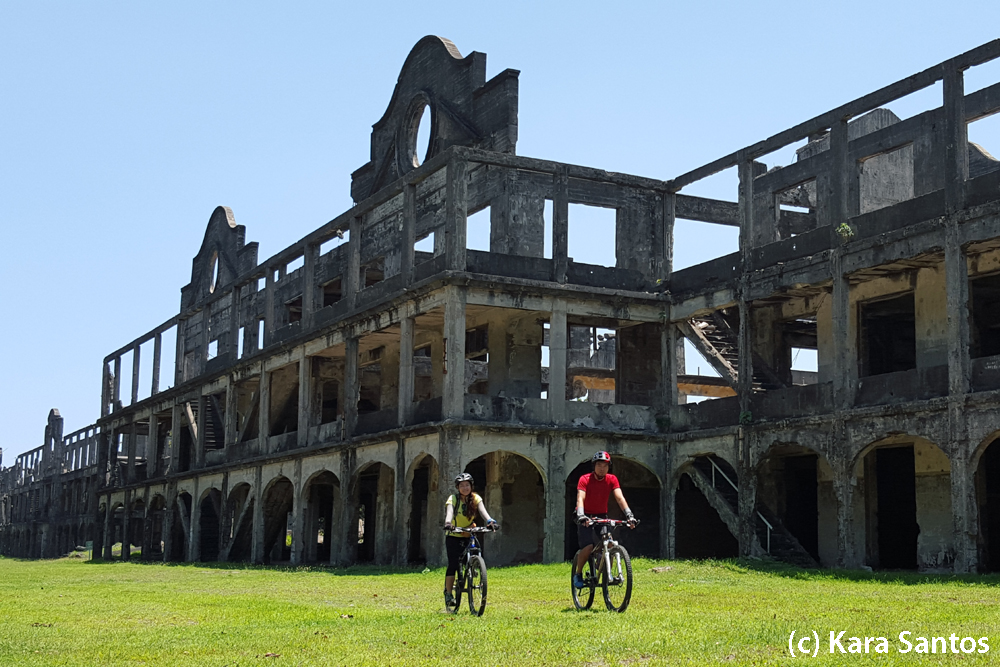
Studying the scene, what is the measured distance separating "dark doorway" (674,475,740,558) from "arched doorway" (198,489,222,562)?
1710 cm

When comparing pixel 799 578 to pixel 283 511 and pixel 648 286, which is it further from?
pixel 283 511

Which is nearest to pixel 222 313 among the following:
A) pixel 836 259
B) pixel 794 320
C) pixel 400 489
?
pixel 400 489

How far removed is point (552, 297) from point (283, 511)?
13.0 metres

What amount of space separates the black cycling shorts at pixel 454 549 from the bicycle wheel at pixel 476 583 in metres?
0.18

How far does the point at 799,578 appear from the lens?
19.7 m

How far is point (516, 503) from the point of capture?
28344 mm

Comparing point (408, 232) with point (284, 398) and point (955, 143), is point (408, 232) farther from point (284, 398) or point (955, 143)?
point (955, 143)

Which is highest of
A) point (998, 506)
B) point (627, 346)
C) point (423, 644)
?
point (627, 346)

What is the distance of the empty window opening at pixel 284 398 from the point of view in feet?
121

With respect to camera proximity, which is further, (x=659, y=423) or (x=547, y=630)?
(x=659, y=423)

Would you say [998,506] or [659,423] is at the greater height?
[659,423]

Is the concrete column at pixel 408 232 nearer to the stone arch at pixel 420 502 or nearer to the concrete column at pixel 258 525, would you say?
the stone arch at pixel 420 502

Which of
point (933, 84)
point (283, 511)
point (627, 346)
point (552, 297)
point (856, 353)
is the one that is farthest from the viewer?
point (283, 511)

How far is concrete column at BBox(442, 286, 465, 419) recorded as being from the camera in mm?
25641
